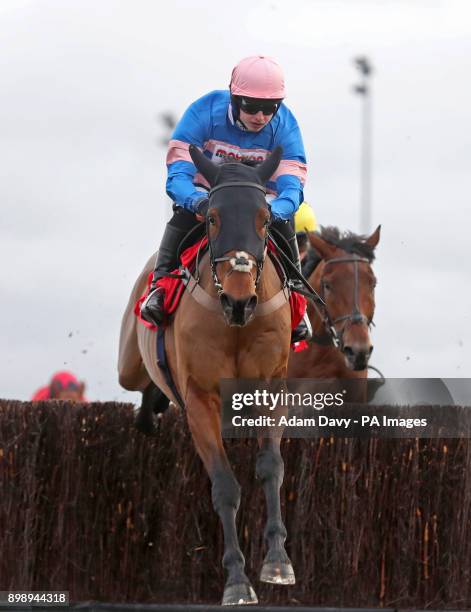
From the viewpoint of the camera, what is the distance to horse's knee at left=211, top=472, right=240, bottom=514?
7.97 meters

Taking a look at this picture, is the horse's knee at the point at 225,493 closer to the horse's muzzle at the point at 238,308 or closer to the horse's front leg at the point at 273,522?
the horse's front leg at the point at 273,522

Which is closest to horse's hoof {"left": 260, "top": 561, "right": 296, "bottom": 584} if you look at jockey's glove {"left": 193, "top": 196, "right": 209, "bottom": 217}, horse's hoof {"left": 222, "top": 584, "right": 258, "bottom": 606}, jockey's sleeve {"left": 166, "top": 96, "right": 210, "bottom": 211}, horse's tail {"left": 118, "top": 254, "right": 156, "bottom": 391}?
horse's hoof {"left": 222, "top": 584, "right": 258, "bottom": 606}

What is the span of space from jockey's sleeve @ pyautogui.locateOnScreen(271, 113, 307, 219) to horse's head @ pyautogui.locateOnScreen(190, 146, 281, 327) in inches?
20.9

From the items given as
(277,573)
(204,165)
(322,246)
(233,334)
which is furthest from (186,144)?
(322,246)

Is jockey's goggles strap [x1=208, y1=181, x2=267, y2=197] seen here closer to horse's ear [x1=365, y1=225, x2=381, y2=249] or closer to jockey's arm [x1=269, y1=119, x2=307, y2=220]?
jockey's arm [x1=269, y1=119, x2=307, y2=220]

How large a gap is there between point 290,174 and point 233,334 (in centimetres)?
131

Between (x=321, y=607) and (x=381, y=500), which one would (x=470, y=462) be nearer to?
(x=381, y=500)

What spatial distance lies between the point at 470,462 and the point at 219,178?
141 inches

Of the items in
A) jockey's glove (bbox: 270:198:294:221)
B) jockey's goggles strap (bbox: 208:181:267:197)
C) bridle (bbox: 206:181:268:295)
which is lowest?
bridle (bbox: 206:181:268:295)

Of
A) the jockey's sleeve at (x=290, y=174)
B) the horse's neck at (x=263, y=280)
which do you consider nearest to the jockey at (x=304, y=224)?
the jockey's sleeve at (x=290, y=174)

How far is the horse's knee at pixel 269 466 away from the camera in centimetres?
807

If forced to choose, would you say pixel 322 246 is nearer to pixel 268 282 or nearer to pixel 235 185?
pixel 268 282

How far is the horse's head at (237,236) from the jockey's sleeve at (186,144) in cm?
68

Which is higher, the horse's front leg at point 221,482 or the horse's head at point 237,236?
the horse's head at point 237,236
